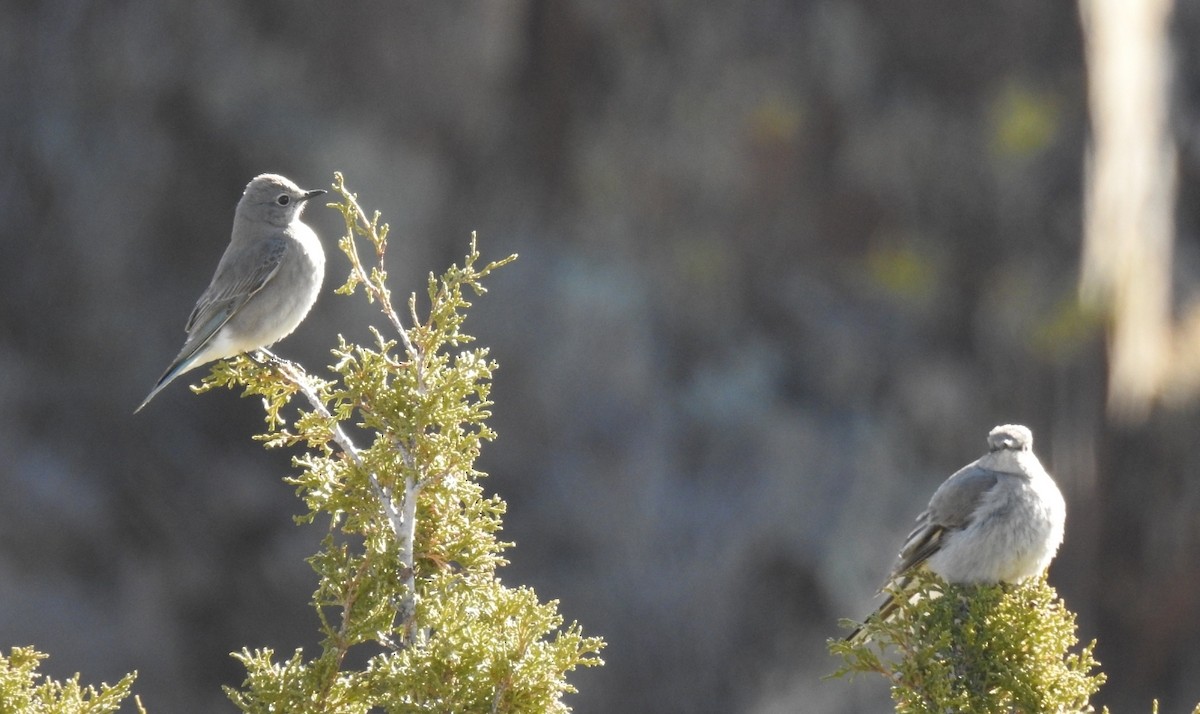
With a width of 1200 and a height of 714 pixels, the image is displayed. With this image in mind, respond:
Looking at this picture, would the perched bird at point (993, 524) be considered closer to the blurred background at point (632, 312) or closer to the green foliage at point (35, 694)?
the green foliage at point (35, 694)

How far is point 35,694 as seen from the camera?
203 inches

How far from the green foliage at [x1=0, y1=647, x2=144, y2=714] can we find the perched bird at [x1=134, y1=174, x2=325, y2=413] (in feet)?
8.67

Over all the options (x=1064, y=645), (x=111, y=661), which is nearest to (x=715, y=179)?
(x=111, y=661)

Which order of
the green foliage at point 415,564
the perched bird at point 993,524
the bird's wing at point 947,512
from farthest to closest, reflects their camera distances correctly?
1. the bird's wing at point 947,512
2. the perched bird at point 993,524
3. the green foliage at point 415,564

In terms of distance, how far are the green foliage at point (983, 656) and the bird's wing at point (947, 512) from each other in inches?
50.0

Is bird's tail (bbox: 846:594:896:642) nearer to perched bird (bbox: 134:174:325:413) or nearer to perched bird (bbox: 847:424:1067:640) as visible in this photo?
perched bird (bbox: 847:424:1067:640)

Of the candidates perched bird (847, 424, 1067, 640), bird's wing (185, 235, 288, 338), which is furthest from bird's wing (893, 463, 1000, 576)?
bird's wing (185, 235, 288, 338)

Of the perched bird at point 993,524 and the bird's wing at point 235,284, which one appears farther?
the bird's wing at point 235,284

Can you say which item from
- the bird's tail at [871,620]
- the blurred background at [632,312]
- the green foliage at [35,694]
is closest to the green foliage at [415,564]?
the green foliage at [35,694]

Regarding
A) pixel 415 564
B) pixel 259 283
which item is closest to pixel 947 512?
pixel 415 564

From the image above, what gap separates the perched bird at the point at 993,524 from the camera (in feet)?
21.2

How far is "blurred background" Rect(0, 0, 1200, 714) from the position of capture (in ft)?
55.7

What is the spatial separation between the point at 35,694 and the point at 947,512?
4169 mm

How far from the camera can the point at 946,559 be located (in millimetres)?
6648
